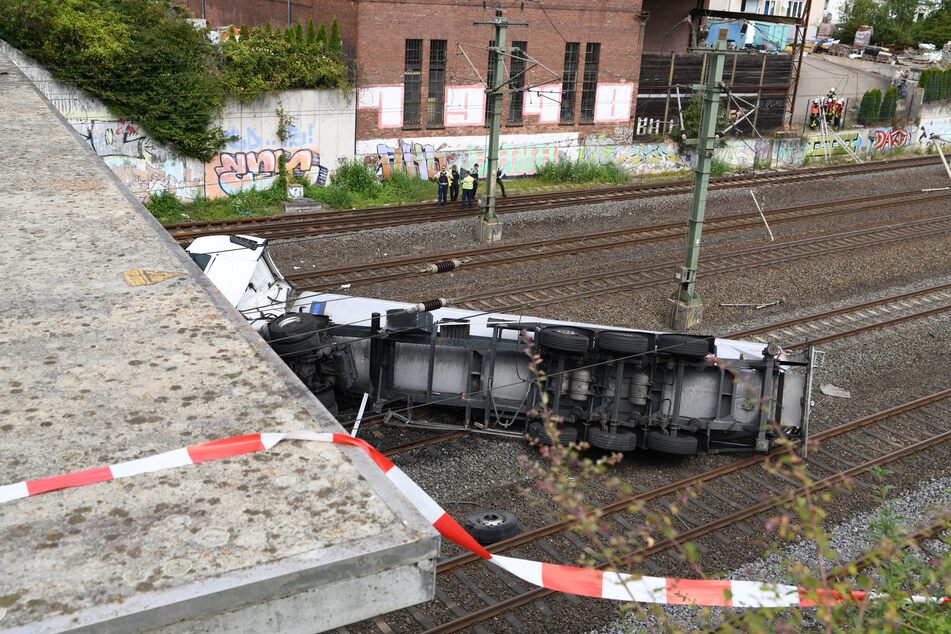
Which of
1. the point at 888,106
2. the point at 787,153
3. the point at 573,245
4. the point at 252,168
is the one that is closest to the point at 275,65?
the point at 252,168

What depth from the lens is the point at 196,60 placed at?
2530cm

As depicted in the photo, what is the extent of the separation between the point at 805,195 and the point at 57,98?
2312 centimetres

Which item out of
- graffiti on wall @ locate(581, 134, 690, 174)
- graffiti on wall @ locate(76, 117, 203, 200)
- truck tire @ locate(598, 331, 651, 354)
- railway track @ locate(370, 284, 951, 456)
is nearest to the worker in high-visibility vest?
graffiti on wall @ locate(76, 117, 203, 200)

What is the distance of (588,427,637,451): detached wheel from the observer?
1123 centimetres

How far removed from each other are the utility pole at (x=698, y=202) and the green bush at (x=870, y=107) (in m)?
28.6

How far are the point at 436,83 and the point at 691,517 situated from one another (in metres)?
22.3


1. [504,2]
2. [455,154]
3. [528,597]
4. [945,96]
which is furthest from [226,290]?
[945,96]

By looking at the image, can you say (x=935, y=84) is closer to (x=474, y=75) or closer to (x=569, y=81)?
(x=569, y=81)

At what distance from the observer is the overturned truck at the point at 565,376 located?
11.2m

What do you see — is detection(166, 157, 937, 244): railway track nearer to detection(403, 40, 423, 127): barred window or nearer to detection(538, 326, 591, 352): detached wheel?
detection(403, 40, 423, 127): barred window

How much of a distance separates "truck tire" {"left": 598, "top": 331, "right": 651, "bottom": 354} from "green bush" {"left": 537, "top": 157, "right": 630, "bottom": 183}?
20735 mm

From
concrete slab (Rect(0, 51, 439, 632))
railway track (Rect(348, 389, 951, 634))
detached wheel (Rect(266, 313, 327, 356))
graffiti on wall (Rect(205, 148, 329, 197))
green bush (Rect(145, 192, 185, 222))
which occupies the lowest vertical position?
railway track (Rect(348, 389, 951, 634))

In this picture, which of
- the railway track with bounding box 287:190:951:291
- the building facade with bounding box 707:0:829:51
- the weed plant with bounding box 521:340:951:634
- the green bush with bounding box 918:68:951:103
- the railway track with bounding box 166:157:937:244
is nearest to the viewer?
the weed plant with bounding box 521:340:951:634

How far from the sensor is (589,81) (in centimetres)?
3322
